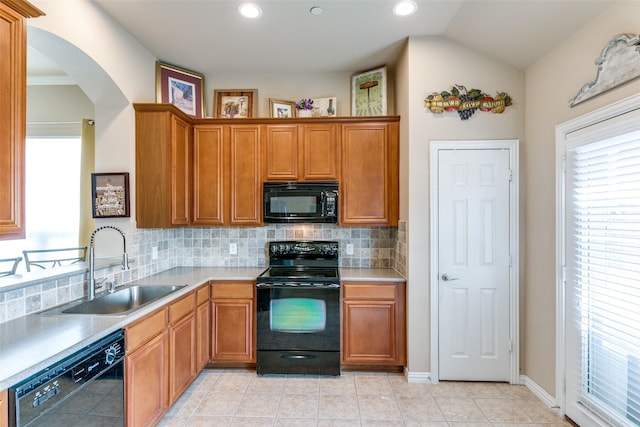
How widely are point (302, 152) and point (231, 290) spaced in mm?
1534

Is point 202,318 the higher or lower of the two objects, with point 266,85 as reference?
lower

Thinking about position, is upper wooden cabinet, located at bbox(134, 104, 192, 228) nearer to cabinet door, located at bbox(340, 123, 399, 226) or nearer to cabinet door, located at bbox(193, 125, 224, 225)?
cabinet door, located at bbox(193, 125, 224, 225)

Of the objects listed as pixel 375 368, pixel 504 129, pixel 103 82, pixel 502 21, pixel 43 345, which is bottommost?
pixel 375 368

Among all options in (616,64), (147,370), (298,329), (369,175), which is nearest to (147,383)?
(147,370)

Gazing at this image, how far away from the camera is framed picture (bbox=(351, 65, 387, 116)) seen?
3182 millimetres

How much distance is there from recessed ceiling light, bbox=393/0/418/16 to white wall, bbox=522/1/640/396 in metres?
1.12

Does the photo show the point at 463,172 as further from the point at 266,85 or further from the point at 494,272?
the point at 266,85

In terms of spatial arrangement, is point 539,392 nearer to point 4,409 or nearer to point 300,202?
point 300,202

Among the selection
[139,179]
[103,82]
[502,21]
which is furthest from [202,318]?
[502,21]

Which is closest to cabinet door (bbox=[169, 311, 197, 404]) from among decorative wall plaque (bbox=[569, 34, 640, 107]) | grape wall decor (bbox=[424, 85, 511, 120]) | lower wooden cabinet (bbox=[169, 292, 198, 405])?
lower wooden cabinet (bbox=[169, 292, 198, 405])

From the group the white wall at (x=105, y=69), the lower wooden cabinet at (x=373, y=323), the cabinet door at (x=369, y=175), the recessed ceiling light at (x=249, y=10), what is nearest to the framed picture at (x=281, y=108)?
the cabinet door at (x=369, y=175)

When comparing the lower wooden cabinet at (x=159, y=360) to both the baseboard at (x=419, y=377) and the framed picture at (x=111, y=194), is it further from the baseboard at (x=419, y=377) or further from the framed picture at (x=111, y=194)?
the baseboard at (x=419, y=377)

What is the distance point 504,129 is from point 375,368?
8.10 ft

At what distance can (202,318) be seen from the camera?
8.98 feet
